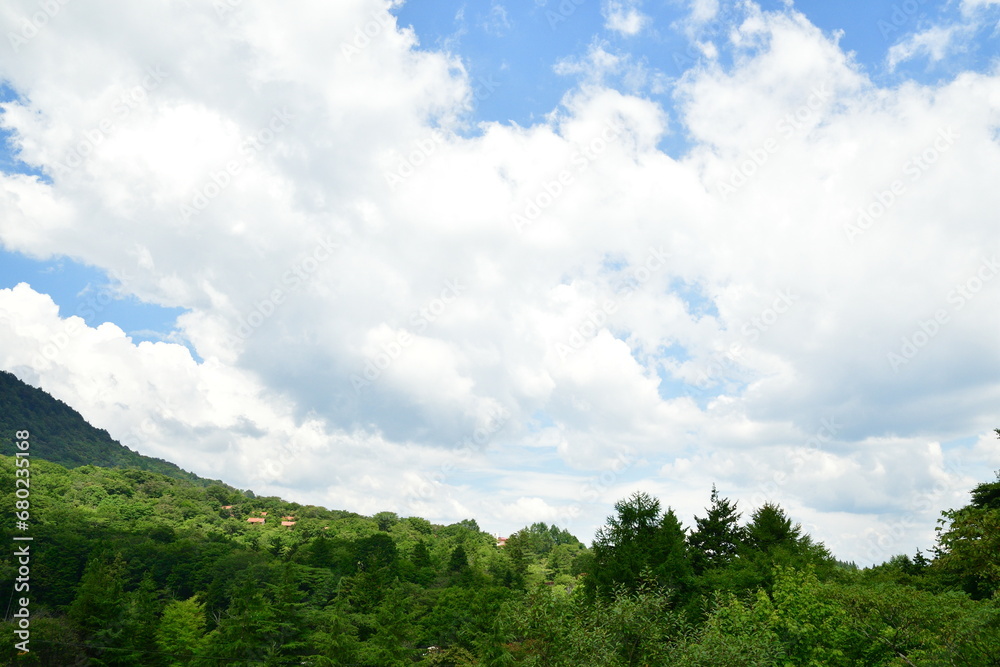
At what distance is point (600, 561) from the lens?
133 feet

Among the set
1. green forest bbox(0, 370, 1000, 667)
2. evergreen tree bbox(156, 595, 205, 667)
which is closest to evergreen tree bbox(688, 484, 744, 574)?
green forest bbox(0, 370, 1000, 667)

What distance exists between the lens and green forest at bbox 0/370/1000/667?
16984mm

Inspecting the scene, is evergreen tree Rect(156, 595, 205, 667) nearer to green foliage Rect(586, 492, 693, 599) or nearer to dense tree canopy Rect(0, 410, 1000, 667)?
dense tree canopy Rect(0, 410, 1000, 667)

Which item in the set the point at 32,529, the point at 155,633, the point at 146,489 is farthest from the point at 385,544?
the point at 146,489

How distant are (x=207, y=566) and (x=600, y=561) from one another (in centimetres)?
6285

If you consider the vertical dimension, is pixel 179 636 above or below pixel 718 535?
below

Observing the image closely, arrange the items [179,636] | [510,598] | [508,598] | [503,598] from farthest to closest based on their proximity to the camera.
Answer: [503,598]
[179,636]
[508,598]
[510,598]

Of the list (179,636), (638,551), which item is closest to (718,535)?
(638,551)

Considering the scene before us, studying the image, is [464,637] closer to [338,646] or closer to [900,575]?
[338,646]

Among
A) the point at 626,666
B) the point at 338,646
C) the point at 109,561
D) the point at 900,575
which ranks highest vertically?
the point at 900,575

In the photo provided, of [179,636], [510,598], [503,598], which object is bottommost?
[179,636]

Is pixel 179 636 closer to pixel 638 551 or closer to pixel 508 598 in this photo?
pixel 508 598

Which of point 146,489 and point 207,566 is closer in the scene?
point 207,566

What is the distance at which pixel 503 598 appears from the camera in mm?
53625
